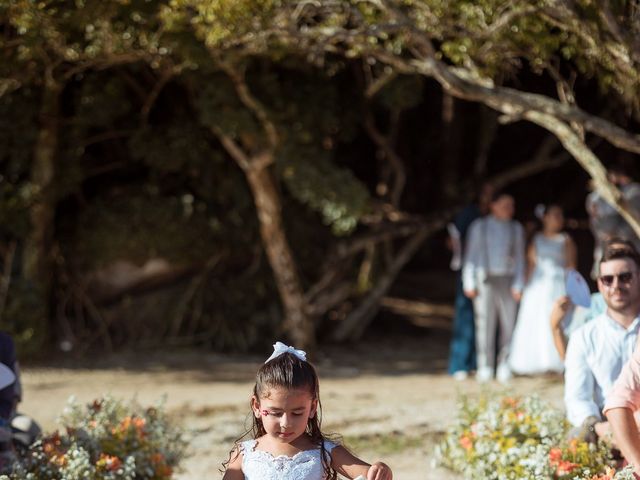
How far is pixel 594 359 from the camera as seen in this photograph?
4.15 meters

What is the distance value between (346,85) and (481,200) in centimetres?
203

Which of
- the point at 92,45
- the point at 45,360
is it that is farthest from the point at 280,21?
the point at 45,360

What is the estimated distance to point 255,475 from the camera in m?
3.40

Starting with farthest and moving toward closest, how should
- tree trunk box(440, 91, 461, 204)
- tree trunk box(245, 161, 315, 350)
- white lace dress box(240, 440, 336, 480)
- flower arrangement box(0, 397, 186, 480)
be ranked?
tree trunk box(440, 91, 461, 204), tree trunk box(245, 161, 315, 350), flower arrangement box(0, 397, 186, 480), white lace dress box(240, 440, 336, 480)

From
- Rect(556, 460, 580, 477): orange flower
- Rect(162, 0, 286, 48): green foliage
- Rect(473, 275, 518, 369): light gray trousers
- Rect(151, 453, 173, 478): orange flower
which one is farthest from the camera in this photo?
Rect(473, 275, 518, 369): light gray trousers

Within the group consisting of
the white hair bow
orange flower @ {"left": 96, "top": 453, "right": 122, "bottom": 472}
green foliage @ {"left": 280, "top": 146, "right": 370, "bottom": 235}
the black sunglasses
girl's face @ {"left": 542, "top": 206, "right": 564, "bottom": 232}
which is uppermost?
green foliage @ {"left": 280, "top": 146, "right": 370, "bottom": 235}

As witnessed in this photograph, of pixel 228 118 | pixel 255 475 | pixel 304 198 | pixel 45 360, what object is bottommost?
pixel 45 360

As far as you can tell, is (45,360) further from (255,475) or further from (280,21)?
(255,475)

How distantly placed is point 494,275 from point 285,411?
603 centimetres

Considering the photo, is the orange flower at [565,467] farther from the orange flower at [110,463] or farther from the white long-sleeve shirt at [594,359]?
the orange flower at [110,463]

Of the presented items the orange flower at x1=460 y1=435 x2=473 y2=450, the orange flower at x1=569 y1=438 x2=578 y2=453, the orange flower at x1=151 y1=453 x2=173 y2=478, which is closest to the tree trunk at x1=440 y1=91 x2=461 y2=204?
the orange flower at x1=460 y1=435 x2=473 y2=450

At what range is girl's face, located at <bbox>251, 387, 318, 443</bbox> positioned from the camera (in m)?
3.30

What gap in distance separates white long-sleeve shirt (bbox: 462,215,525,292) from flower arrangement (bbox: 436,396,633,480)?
3.86 meters

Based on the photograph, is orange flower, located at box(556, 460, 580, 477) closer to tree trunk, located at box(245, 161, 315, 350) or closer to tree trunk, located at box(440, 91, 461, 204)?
tree trunk, located at box(245, 161, 315, 350)
